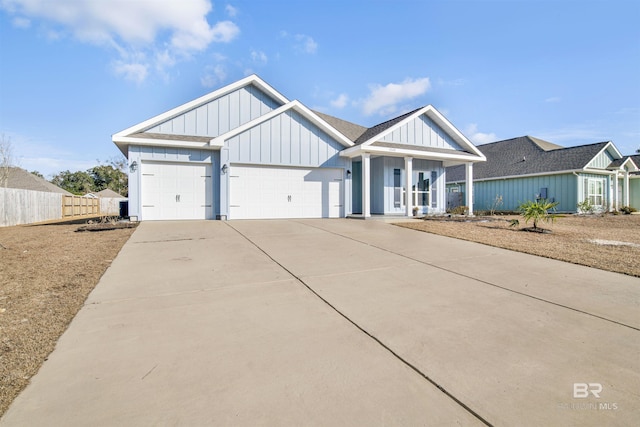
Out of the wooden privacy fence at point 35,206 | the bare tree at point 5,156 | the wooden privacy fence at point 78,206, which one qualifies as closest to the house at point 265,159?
the wooden privacy fence at point 35,206

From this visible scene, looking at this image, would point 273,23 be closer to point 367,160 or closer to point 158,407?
point 367,160

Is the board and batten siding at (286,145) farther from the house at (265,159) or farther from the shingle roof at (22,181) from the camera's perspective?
the shingle roof at (22,181)

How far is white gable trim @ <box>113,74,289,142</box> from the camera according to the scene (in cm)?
1097

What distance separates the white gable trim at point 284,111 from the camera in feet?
37.0

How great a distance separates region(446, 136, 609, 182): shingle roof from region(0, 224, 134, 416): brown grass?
2270cm

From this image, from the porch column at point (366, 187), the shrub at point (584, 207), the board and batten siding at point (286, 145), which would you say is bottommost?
the shrub at point (584, 207)

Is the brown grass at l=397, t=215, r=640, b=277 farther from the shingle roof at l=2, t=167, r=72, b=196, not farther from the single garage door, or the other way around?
the shingle roof at l=2, t=167, r=72, b=196

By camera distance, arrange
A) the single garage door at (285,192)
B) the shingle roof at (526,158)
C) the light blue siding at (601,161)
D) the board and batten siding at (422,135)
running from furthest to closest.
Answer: the shingle roof at (526,158) < the light blue siding at (601,161) < the board and batten siding at (422,135) < the single garage door at (285,192)

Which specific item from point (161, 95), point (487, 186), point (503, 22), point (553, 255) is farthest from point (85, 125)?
point (487, 186)

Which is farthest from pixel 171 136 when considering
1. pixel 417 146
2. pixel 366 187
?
pixel 417 146

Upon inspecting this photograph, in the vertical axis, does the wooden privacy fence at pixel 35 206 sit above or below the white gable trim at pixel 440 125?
below

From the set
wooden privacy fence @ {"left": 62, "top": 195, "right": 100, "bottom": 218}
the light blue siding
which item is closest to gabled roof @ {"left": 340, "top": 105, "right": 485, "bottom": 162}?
the light blue siding

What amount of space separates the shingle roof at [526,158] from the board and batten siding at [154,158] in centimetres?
1941

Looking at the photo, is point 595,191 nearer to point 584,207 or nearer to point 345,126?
point 584,207
